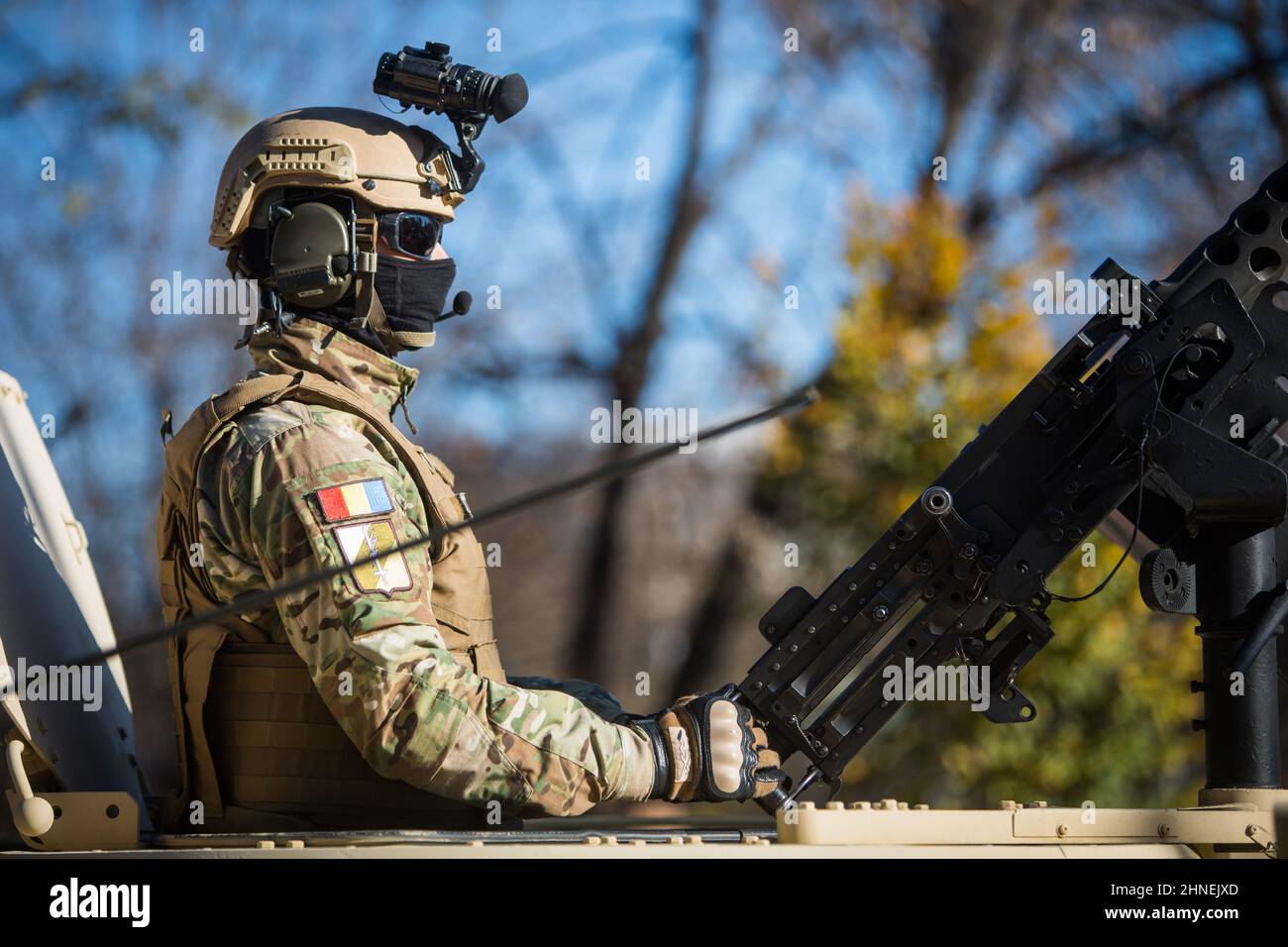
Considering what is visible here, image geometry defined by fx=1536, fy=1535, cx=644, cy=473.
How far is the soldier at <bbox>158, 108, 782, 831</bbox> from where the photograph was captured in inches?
134

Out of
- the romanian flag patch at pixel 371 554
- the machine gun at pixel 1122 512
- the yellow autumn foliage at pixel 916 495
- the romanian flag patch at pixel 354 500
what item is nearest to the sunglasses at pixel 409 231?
the romanian flag patch at pixel 354 500

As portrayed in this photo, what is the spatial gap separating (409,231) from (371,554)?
1.05 m

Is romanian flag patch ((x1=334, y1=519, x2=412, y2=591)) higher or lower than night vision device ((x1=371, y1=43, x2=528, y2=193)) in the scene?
lower

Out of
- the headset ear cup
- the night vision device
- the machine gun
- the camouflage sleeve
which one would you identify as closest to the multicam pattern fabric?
the camouflage sleeve

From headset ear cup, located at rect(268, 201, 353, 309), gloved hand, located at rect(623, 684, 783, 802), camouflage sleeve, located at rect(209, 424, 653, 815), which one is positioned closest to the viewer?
camouflage sleeve, located at rect(209, 424, 653, 815)

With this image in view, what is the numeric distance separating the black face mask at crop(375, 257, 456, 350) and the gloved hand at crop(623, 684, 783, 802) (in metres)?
1.24

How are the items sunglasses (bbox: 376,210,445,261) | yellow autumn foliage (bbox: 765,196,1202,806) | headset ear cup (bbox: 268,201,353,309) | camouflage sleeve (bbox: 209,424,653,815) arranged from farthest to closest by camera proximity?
yellow autumn foliage (bbox: 765,196,1202,806), sunglasses (bbox: 376,210,445,261), headset ear cup (bbox: 268,201,353,309), camouflage sleeve (bbox: 209,424,653,815)

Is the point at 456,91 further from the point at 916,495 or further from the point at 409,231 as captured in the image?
the point at 916,495

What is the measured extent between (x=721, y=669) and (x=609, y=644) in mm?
1154

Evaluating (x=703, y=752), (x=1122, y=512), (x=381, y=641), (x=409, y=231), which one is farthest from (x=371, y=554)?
(x=1122, y=512)

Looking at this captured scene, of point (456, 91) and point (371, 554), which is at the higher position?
point (456, 91)

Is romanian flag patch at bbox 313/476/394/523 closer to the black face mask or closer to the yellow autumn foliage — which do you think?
the black face mask

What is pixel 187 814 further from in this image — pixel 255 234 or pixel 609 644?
pixel 609 644

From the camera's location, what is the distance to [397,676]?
3344mm
